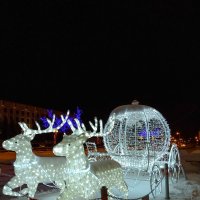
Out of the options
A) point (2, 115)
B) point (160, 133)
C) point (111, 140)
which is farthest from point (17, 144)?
point (2, 115)

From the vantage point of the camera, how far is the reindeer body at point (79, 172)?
258 inches

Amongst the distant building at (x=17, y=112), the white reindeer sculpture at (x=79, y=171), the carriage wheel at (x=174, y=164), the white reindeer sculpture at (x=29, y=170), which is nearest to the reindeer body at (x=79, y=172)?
the white reindeer sculpture at (x=79, y=171)

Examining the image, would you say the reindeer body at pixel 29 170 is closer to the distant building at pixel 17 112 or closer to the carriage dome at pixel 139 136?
the carriage dome at pixel 139 136

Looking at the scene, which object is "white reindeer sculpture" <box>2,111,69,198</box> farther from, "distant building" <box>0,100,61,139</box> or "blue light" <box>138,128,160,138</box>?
"distant building" <box>0,100,61,139</box>

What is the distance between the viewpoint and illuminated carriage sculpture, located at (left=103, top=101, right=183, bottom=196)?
974 centimetres

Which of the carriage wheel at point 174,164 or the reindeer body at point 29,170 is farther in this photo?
the carriage wheel at point 174,164

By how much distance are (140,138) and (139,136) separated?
0.15 m

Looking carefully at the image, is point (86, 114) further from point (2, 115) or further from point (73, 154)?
point (73, 154)

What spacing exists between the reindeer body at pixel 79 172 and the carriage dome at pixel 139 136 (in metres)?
2.85

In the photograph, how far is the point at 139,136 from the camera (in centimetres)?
998

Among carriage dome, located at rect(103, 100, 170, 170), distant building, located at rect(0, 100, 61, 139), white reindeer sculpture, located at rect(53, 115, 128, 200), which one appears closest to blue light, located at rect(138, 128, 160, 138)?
carriage dome, located at rect(103, 100, 170, 170)

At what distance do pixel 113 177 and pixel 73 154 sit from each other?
974 mm

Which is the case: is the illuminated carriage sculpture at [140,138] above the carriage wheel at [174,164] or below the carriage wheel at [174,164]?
above

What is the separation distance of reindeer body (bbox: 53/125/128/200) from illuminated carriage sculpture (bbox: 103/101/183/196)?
9.35 feet
